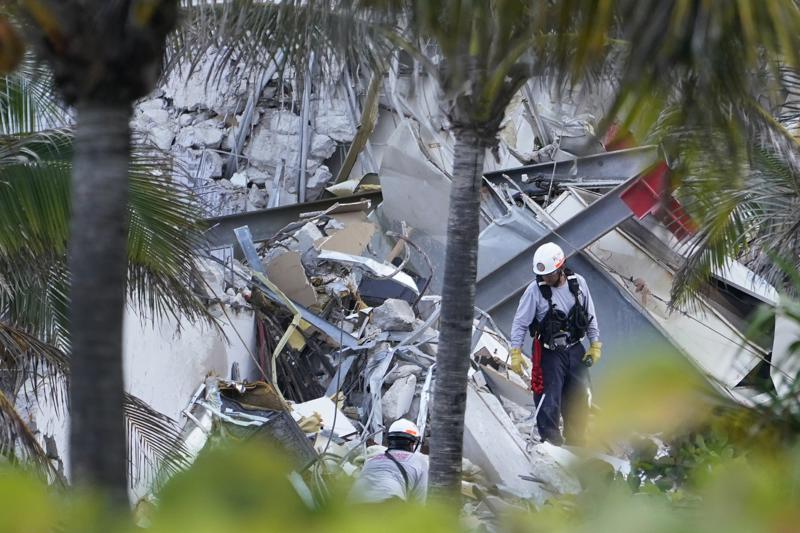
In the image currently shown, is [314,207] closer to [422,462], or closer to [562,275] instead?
[562,275]

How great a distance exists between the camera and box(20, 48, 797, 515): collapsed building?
34.7ft

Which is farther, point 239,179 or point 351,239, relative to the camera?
point 239,179

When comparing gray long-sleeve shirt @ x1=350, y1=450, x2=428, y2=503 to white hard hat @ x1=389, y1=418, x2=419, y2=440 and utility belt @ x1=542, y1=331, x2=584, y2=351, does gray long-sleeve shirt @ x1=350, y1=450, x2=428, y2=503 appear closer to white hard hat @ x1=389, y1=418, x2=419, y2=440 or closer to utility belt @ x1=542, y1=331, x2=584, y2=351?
white hard hat @ x1=389, y1=418, x2=419, y2=440

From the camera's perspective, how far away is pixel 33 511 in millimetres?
1402

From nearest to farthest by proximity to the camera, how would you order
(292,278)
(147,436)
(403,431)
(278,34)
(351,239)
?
(278,34) < (147,436) < (403,431) < (292,278) < (351,239)

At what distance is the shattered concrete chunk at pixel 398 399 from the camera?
36.7 feet

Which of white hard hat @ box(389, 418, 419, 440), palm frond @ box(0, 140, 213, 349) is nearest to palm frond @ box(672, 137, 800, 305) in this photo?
white hard hat @ box(389, 418, 419, 440)

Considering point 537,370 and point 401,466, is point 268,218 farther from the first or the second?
point 401,466

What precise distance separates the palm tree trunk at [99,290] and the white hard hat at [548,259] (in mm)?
6238

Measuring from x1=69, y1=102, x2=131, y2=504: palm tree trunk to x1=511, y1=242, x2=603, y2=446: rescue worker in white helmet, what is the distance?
651cm

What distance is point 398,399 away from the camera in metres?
11.2

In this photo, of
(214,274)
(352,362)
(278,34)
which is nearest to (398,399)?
(352,362)

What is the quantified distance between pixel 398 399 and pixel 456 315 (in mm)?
4906

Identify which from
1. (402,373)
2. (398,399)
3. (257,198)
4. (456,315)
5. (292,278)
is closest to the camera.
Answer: (456,315)
